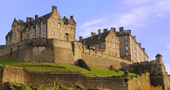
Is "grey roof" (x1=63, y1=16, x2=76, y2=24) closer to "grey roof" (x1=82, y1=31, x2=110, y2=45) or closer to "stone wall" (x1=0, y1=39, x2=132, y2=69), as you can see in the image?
"grey roof" (x1=82, y1=31, x2=110, y2=45)

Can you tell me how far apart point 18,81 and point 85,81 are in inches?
475

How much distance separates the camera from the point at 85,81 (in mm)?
52844

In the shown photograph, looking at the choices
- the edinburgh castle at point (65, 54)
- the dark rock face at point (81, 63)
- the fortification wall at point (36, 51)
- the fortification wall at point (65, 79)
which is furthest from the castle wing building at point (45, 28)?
the fortification wall at point (65, 79)

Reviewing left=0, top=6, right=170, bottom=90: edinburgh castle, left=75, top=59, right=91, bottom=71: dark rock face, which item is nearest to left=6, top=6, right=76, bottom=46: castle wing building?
left=0, top=6, right=170, bottom=90: edinburgh castle

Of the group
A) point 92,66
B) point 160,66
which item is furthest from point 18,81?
point 160,66

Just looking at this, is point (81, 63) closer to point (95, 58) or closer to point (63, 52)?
point (63, 52)

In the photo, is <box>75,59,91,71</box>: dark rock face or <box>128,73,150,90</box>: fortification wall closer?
<box>128,73,150,90</box>: fortification wall

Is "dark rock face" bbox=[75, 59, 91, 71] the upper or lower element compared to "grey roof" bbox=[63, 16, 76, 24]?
lower

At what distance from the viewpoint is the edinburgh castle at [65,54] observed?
51.2m

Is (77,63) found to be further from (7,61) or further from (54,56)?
(7,61)

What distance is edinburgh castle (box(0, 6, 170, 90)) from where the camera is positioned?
2018 inches

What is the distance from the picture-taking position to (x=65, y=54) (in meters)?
67.5

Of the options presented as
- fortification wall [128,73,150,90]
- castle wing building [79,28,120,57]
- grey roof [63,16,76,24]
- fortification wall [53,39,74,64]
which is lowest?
fortification wall [128,73,150,90]

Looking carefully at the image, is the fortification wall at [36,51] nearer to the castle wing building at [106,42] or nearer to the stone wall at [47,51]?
the stone wall at [47,51]
